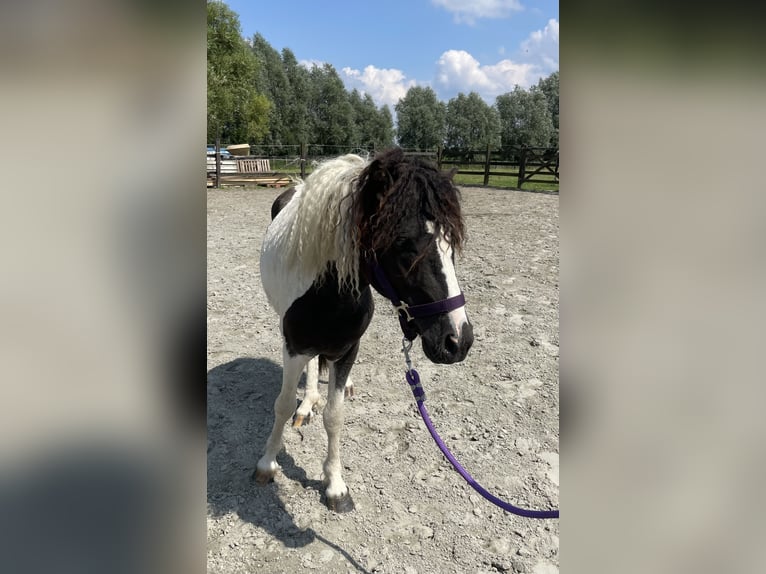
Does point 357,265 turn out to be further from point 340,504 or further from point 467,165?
point 467,165

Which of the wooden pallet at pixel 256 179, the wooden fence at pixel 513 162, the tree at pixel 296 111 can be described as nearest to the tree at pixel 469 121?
the tree at pixel 296 111

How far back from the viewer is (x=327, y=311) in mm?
2178

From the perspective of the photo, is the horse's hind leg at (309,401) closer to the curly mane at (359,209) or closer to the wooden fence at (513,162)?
the curly mane at (359,209)

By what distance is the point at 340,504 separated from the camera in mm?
2572

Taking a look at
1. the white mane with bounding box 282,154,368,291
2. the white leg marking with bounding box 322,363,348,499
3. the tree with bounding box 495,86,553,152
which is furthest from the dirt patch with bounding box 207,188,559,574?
the tree with bounding box 495,86,553,152

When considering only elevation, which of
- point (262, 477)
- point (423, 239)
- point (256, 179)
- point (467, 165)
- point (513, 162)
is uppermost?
point (467, 165)

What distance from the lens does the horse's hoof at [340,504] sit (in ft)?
8.41

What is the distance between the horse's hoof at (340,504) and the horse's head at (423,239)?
A: 4.47 ft

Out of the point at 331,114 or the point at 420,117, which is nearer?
the point at 331,114

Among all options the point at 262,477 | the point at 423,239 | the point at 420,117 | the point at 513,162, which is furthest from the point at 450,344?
the point at 420,117

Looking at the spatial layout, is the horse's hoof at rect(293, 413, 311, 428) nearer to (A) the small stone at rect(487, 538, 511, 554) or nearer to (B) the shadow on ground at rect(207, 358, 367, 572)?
(B) the shadow on ground at rect(207, 358, 367, 572)

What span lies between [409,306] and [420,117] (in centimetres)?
4993
